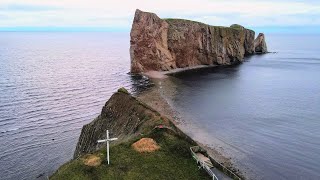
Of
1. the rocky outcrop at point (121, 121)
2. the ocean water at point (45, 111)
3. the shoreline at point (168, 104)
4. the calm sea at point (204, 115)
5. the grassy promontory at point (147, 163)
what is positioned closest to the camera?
the grassy promontory at point (147, 163)

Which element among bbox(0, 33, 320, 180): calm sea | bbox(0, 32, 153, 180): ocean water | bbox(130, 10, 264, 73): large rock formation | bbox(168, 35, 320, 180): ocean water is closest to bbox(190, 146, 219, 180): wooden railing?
bbox(168, 35, 320, 180): ocean water

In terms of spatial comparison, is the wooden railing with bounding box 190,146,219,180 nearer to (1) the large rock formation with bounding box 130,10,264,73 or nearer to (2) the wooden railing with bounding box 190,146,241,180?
(2) the wooden railing with bounding box 190,146,241,180

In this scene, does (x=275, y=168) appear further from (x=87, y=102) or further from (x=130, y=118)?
(x=87, y=102)

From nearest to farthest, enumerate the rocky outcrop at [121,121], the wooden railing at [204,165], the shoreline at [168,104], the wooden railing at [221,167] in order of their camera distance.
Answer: the wooden railing at [204,165] < the wooden railing at [221,167] < the rocky outcrop at [121,121] < the shoreline at [168,104]

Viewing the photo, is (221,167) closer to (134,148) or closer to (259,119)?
(134,148)

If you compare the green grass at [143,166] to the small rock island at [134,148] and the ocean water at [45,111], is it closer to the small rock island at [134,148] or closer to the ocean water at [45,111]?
the small rock island at [134,148]

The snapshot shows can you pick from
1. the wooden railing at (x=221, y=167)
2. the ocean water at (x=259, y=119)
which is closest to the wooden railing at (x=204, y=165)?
the wooden railing at (x=221, y=167)
